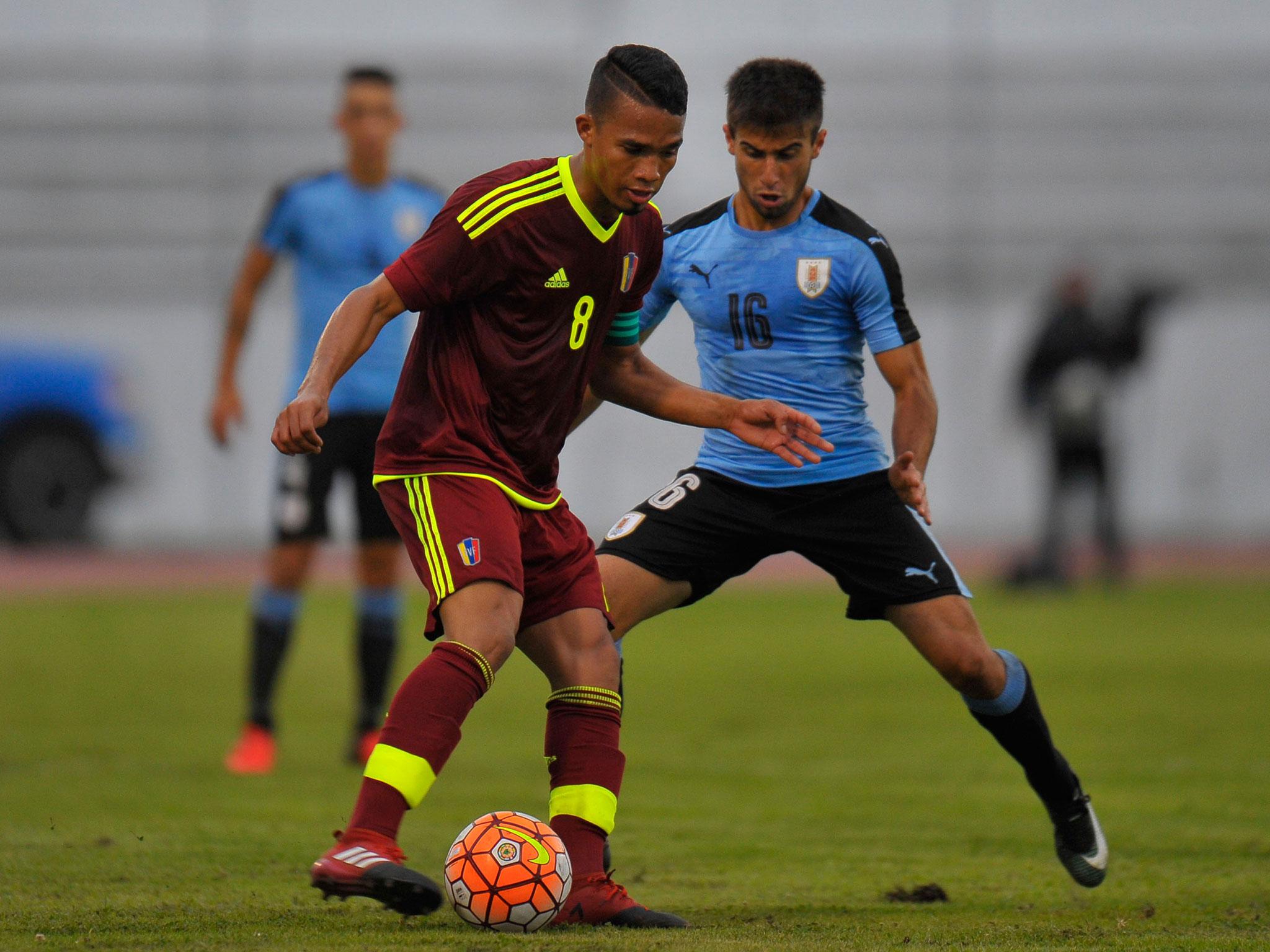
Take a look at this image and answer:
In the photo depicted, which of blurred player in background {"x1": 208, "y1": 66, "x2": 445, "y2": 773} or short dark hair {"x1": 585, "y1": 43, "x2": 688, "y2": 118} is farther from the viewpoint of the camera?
blurred player in background {"x1": 208, "y1": 66, "x2": 445, "y2": 773}

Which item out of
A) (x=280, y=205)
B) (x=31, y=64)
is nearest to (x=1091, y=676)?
(x=280, y=205)

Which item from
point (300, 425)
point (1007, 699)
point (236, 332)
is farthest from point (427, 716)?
point (236, 332)

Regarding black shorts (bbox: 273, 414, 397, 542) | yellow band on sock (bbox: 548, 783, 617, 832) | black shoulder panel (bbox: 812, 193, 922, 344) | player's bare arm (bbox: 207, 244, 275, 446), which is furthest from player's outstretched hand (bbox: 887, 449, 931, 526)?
player's bare arm (bbox: 207, 244, 275, 446)

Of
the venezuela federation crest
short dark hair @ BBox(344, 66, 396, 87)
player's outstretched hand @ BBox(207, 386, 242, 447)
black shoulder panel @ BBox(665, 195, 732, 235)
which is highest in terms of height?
short dark hair @ BBox(344, 66, 396, 87)

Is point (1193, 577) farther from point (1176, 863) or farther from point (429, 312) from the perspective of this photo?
point (429, 312)

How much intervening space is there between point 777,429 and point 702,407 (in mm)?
218

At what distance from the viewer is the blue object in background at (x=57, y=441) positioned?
1808 centimetres

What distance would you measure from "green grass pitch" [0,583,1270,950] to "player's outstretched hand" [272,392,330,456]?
3.72ft

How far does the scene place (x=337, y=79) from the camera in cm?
→ 2333

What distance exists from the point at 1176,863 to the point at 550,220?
2.90 meters

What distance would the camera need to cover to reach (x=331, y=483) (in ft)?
24.9

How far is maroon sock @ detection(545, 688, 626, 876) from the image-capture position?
15.2 feet

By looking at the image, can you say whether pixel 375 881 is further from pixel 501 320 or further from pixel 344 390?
pixel 344 390

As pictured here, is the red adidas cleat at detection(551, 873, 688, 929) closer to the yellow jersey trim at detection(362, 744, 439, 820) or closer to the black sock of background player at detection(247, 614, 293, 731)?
the yellow jersey trim at detection(362, 744, 439, 820)
